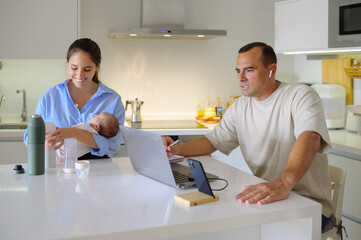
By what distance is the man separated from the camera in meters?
2.02

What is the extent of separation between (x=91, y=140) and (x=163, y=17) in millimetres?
2084

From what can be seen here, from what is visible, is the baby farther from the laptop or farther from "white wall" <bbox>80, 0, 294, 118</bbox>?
"white wall" <bbox>80, 0, 294, 118</bbox>

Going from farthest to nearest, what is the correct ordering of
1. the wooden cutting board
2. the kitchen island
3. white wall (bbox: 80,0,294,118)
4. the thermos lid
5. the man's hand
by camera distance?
white wall (bbox: 80,0,294,118), the wooden cutting board, the thermos lid, the man's hand, the kitchen island

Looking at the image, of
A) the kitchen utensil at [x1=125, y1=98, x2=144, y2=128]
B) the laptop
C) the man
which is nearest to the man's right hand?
the man

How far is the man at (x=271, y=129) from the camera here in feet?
6.63

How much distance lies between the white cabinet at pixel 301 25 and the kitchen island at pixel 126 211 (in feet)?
6.84

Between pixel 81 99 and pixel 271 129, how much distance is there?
1004mm

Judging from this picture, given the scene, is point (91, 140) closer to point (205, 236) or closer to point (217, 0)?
point (205, 236)

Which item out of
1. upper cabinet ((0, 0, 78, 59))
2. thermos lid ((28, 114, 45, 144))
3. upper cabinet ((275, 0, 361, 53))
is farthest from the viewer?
upper cabinet ((0, 0, 78, 59))

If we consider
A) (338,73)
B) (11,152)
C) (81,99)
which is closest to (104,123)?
(81,99)

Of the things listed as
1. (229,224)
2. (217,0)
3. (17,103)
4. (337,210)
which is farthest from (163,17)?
(229,224)

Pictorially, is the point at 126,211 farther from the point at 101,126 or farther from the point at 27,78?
the point at 27,78

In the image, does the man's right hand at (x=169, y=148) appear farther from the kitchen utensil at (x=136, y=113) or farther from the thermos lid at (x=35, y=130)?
the kitchen utensil at (x=136, y=113)

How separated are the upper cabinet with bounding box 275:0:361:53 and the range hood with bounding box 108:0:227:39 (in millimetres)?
540
